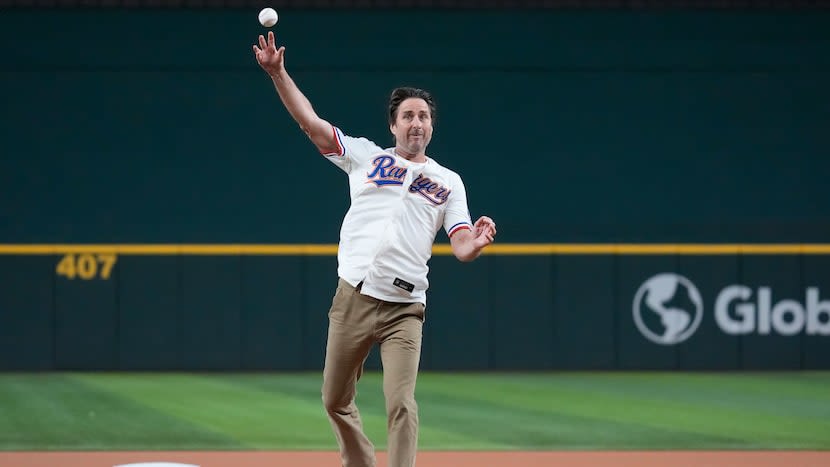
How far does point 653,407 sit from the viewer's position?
12.9m

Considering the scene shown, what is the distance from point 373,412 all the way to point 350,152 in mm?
6168

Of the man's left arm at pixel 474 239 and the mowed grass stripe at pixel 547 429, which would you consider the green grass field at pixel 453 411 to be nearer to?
the mowed grass stripe at pixel 547 429

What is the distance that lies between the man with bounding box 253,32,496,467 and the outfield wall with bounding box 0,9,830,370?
34.5 feet

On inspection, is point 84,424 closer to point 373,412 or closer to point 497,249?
point 373,412

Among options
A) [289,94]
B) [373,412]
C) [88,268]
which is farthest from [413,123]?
[88,268]

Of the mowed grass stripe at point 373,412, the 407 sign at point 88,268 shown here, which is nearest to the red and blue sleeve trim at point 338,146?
the mowed grass stripe at point 373,412

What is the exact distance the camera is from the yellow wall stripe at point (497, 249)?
55.4ft

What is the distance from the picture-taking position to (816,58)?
18.2 meters

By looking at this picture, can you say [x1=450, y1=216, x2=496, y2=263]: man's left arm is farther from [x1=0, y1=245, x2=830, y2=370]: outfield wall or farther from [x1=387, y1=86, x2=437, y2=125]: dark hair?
[x1=0, y1=245, x2=830, y2=370]: outfield wall

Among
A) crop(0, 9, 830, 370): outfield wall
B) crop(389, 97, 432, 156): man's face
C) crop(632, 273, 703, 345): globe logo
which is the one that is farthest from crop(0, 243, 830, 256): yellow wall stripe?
crop(389, 97, 432, 156): man's face

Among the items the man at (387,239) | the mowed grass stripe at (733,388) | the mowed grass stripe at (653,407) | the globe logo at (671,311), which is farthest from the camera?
the globe logo at (671,311)

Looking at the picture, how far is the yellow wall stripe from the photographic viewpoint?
665 inches

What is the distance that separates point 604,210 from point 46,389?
7654 millimetres

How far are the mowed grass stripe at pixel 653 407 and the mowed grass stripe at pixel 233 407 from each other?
2100 millimetres
